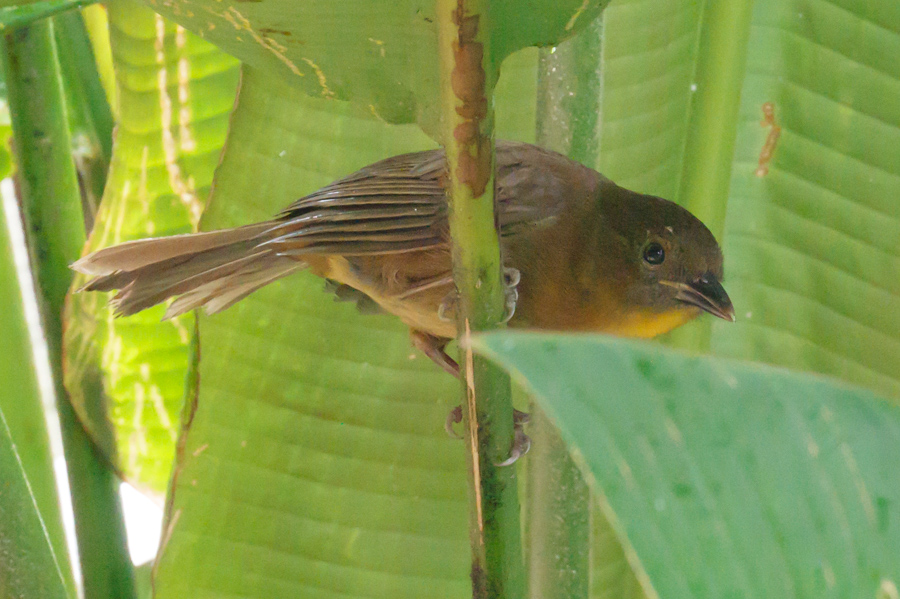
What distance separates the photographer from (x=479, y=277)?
29.6 inches

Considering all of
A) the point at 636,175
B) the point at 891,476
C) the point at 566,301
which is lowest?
the point at 566,301

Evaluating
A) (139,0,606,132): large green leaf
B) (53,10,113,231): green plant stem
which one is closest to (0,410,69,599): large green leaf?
(139,0,606,132): large green leaf

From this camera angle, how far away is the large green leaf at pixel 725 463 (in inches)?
12.7

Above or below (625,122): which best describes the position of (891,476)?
above

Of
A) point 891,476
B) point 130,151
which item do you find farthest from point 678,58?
point 891,476

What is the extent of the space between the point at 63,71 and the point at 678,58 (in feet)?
3.52

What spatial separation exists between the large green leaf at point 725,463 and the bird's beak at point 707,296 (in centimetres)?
103

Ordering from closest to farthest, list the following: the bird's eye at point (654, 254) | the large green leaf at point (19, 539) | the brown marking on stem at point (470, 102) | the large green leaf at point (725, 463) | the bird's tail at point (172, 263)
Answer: the large green leaf at point (725, 463), the brown marking on stem at point (470, 102), the large green leaf at point (19, 539), the bird's tail at point (172, 263), the bird's eye at point (654, 254)

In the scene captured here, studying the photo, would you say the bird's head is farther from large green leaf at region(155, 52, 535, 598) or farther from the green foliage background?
large green leaf at region(155, 52, 535, 598)

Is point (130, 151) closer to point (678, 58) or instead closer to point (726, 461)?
point (678, 58)

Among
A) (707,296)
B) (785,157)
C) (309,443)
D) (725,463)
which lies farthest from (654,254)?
(725,463)

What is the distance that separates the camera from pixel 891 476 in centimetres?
36

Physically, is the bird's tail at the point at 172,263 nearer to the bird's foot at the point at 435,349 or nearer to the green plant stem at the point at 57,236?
the green plant stem at the point at 57,236

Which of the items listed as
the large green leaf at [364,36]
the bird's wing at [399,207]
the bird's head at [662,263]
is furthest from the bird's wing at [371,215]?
the large green leaf at [364,36]
